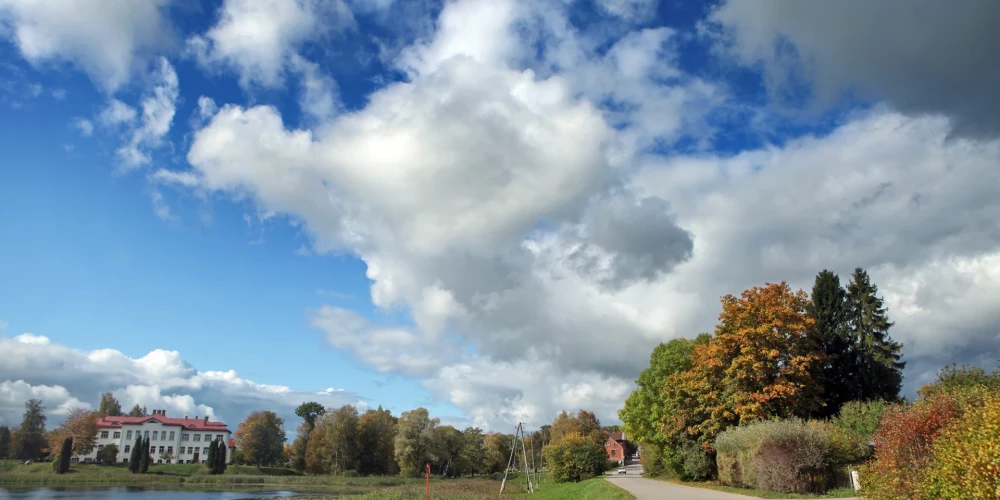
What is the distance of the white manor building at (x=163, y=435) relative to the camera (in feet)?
349

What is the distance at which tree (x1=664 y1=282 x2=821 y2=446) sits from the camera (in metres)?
34.2

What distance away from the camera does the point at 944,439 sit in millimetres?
13695

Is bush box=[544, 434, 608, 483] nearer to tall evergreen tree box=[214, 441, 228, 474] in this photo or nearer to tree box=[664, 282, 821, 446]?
tree box=[664, 282, 821, 446]

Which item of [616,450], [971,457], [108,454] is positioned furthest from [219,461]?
[971,457]

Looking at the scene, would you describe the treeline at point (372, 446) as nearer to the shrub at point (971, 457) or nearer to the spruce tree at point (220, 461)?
the spruce tree at point (220, 461)

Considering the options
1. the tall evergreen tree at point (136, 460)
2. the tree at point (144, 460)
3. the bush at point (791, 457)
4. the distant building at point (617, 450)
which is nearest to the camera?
the bush at point (791, 457)

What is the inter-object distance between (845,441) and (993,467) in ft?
59.3

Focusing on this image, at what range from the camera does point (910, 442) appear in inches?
615

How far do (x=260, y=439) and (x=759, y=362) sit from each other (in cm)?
9021

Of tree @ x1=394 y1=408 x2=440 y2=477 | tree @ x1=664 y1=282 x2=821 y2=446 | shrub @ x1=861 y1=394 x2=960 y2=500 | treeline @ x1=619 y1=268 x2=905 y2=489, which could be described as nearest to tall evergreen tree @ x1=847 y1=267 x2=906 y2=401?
treeline @ x1=619 y1=268 x2=905 y2=489

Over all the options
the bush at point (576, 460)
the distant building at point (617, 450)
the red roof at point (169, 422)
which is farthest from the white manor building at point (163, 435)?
the distant building at point (617, 450)

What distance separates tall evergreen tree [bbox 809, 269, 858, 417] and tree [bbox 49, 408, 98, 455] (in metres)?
105

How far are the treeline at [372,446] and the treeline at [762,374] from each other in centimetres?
3687

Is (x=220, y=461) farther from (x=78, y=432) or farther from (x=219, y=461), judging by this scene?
(x=78, y=432)
